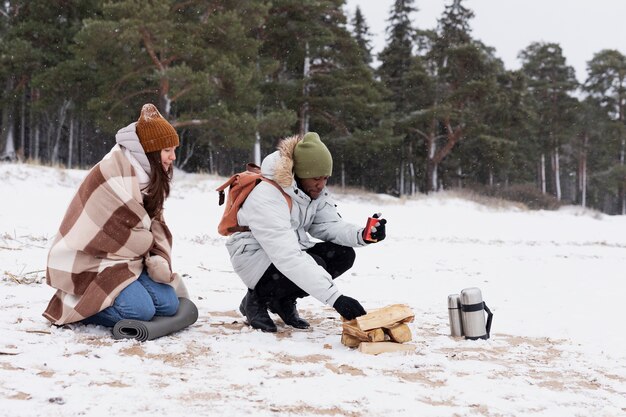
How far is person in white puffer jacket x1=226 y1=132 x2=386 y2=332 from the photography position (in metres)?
3.49

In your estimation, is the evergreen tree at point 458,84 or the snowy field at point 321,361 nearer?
the snowy field at point 321,361

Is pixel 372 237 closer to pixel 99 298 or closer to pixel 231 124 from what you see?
pixel 99 298

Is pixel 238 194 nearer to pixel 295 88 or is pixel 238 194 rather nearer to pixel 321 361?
pixel 321 361

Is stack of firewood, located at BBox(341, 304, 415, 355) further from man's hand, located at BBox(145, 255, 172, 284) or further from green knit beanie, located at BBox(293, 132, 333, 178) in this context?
man's hand, located at BBox(145, 255, 172, 284)

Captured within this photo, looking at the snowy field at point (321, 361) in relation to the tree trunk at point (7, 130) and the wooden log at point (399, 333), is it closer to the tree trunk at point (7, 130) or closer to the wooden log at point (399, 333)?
the wooden log at point (399, 333)

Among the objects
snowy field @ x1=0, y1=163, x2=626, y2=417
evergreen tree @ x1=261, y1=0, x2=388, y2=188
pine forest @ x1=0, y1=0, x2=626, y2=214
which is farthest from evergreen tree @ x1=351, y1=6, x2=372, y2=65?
snowy field @ x1=0, y1=163, x2=626, y2=417

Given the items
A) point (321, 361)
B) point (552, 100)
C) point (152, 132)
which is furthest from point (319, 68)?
point (321, 361)

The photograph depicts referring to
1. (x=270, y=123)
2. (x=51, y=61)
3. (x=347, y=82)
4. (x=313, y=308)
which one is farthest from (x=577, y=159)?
(x=313, y=308)

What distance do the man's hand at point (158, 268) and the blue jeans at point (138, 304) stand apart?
6 cm

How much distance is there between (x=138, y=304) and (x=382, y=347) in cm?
150

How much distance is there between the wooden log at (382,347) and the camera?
11.1 ft

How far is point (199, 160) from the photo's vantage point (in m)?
32.4

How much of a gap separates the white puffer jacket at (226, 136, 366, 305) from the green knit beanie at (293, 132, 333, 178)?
0.20 feet

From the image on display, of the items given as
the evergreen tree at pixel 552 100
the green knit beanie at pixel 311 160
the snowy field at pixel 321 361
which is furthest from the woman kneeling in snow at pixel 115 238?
the evergreen tree at pixel 552 100
